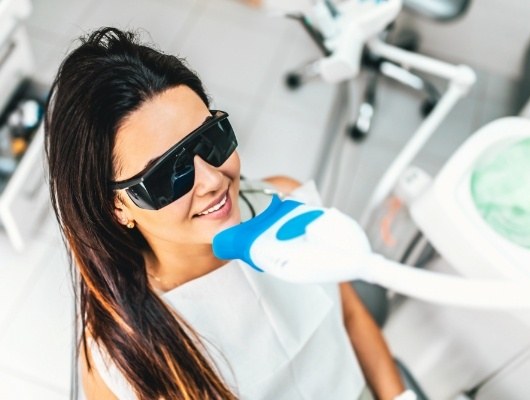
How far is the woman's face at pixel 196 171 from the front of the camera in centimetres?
59

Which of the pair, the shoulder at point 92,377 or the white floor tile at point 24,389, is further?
the white floor tile at point 24,389

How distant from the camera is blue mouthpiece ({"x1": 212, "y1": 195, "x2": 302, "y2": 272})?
608 mm

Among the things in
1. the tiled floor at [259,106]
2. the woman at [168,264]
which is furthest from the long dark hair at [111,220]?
the tiled floor at [259,106]

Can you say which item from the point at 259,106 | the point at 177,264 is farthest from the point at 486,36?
the point at 177,264

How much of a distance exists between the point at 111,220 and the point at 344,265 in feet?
0.96

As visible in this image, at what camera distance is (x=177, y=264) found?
84 cm

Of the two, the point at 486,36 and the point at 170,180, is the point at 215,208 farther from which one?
the point at 486,36


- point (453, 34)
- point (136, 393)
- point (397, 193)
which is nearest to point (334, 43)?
point (397, 193)

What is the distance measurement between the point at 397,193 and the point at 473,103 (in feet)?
4.04

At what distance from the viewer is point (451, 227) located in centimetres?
86

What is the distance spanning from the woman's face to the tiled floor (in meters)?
1.02

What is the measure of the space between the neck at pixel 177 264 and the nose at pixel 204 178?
180 mm

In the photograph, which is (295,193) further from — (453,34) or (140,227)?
(453,34)

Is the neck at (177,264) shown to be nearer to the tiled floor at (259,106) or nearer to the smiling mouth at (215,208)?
the smiling mouth at (215,208)
